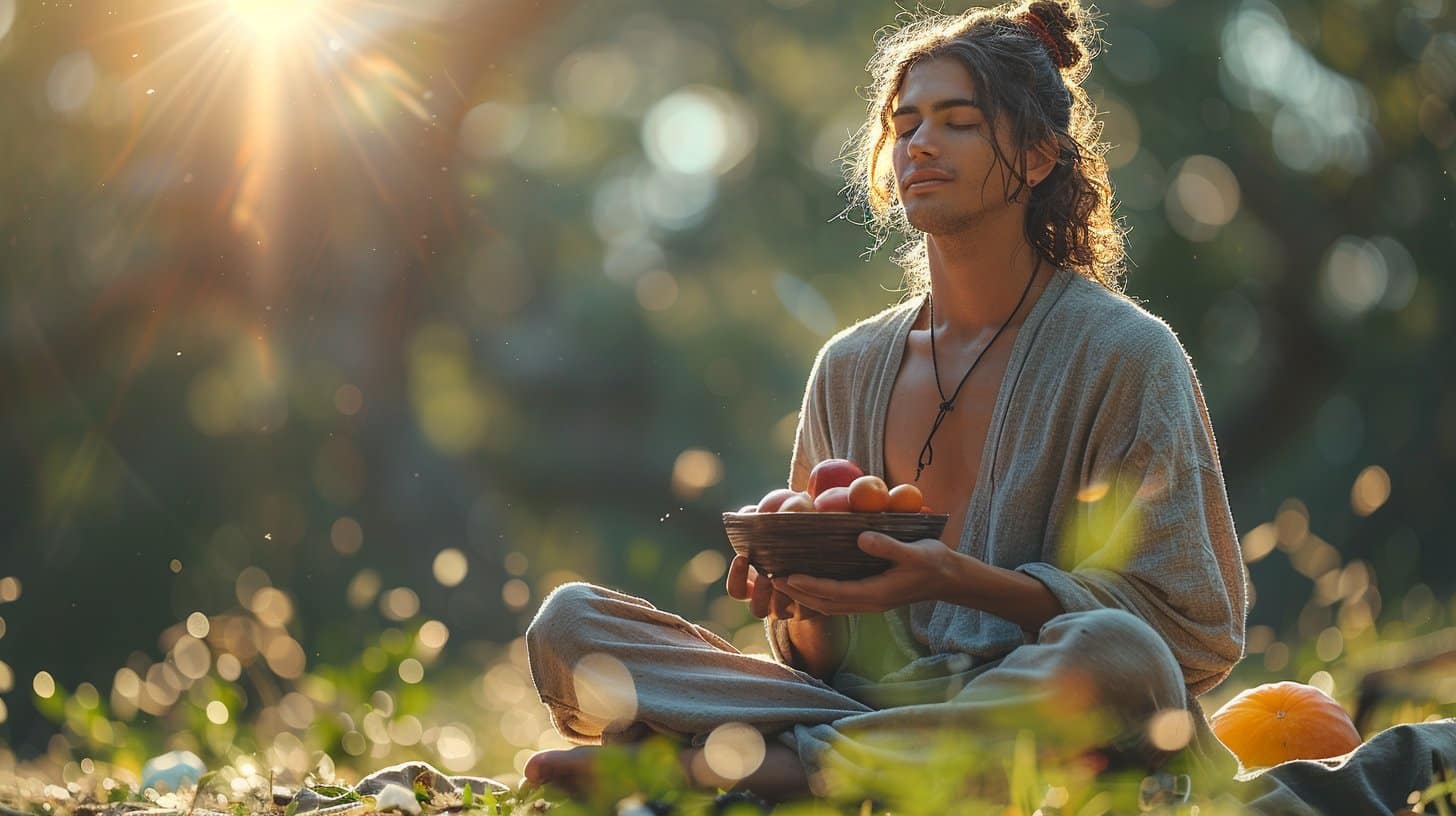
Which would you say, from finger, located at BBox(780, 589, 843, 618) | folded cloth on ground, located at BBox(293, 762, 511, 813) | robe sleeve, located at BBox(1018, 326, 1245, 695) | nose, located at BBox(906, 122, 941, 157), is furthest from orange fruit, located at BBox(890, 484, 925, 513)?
folded cloth on ground, located at BBox(293, 762, 511, 813)

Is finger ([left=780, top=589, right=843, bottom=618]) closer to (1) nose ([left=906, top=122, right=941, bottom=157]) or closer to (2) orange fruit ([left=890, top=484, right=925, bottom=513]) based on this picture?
(2) orange fruit ([left=890, top=484, right=925, bottom=513])

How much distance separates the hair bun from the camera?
12.9 ft

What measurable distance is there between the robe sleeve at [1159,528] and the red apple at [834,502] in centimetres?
46

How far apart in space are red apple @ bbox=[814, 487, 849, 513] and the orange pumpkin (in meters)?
1.49

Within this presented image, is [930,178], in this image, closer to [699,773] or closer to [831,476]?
[831,476]

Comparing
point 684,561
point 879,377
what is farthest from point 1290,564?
point 879,377

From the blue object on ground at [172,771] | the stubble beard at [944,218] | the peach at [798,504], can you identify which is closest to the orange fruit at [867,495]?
the peach at [798,504]

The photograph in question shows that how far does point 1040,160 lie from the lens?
12.3ft

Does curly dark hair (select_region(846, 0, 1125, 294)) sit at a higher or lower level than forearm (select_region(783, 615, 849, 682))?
higher

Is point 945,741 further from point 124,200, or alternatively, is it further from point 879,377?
point 124,200

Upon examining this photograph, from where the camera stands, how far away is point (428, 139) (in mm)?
9750

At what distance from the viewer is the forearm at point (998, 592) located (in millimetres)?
3033

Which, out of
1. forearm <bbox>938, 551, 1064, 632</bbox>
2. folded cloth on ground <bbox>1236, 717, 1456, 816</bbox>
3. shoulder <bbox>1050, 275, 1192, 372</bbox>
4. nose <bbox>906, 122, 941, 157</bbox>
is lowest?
folded cloth on ground <bbox>1236, 717, 1456, 816</bbox>

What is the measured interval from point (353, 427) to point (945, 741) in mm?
8292
